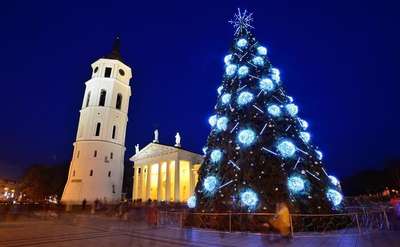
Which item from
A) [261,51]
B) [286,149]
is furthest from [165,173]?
[286,149]

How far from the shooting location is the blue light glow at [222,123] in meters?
14.4

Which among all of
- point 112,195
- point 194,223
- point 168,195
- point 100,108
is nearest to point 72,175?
point 112,195

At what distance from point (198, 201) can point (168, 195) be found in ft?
126

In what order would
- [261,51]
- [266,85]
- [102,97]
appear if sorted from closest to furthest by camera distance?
[266,85] < [261,51] < [102,97]

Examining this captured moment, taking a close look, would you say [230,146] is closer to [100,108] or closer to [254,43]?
[254,43]

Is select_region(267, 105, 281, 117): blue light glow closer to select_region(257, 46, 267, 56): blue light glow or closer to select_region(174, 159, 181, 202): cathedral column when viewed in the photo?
select_region(257, 46, 267, 56): blue light glow

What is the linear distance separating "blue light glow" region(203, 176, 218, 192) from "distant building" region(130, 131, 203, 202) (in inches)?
1378

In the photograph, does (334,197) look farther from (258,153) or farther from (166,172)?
(166,172)

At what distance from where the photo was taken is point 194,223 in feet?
45.0

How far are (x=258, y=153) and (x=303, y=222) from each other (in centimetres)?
358

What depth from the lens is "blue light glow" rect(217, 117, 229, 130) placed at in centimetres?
1442

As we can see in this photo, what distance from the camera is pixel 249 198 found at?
1170 cm

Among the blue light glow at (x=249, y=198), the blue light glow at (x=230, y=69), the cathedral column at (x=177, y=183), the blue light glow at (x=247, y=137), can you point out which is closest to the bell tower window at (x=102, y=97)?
the cathedral column at (x=177, y=183)

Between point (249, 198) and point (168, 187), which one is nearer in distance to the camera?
point (249, 198)
